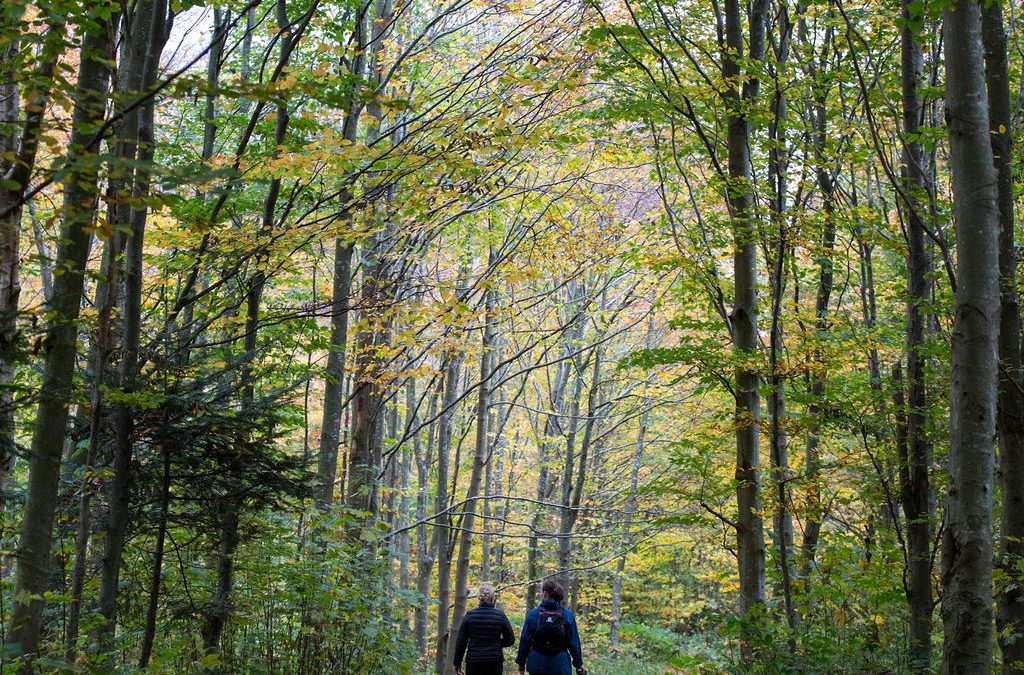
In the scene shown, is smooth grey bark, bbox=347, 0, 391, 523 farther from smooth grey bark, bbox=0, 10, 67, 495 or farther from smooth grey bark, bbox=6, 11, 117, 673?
smooth grey bark, bbox=6, 11, 117, 673

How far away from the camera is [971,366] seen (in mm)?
3342

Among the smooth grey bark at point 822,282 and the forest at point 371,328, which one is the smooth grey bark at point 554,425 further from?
the smooth grey bark at point 822,282

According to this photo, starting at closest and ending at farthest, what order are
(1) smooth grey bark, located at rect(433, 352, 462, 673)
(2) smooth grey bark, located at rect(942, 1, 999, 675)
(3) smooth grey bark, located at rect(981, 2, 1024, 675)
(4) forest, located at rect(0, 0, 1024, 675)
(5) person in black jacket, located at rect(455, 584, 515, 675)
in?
(2) smooth grey bark, located at rect(942, 1, 999, 675)
(4) forest, located at rect(0, 0, 1024, 675)
(3) smooth grey bark, located at rect(981, 2, 1024, 675)
(5) person in black jacket, located at rect(455, 584, 515, 675)
(1) smooth grey bark, located at rect(433, 352, 462, 673)

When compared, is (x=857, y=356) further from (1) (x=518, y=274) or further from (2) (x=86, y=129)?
(2) (x=86, y=129)

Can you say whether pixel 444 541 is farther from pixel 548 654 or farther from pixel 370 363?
pixel 548 654

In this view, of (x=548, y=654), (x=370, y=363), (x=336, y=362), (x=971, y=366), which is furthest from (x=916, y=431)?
(x=370, y=363)

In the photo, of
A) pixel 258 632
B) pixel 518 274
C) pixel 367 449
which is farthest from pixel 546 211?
pixel 258 632

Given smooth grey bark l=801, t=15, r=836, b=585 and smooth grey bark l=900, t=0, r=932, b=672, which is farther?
smooth grey bark l=801, t=15, r=836, b=585

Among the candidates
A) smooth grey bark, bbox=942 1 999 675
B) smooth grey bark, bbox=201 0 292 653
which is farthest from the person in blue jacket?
smooth grey bark, bbox=942 1 999 675

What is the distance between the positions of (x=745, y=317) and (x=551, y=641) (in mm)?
3989

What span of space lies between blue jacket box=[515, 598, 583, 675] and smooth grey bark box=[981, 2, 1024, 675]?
4351 millimetres

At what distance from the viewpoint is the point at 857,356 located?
297 inches

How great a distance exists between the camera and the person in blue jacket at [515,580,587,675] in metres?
7.89

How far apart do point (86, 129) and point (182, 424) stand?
2.53 metres
